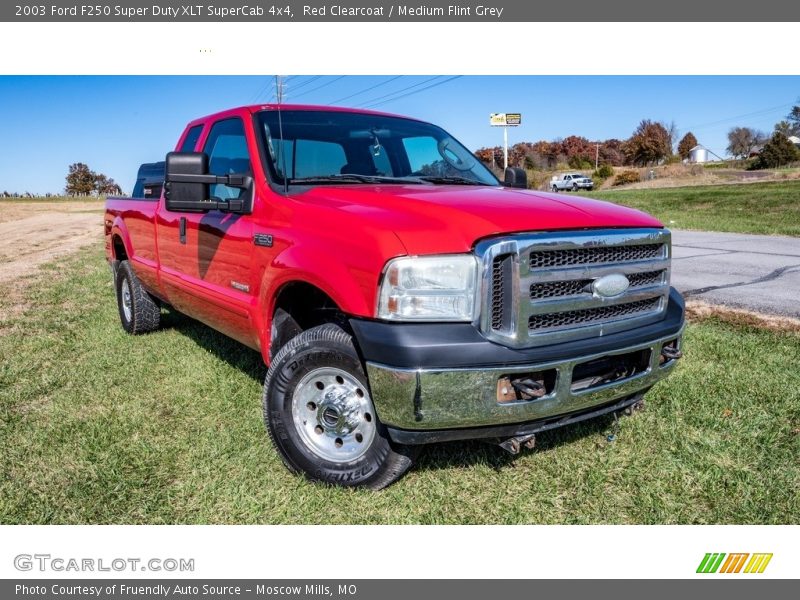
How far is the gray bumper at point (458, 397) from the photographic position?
2531mm

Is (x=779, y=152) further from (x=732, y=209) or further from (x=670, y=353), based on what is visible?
(x=670, y=353)

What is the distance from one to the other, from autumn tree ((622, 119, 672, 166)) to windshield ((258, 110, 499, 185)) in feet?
178

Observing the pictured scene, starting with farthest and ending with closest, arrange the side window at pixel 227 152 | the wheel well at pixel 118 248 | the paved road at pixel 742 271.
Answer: the paved road at pixel 742 271
the wheel well at pixel 118 248
the side window at pixel 227 152

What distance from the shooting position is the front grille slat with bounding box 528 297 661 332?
8.88 ft

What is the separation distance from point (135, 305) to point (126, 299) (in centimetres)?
38

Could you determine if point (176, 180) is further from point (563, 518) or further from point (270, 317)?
point (563, 518)

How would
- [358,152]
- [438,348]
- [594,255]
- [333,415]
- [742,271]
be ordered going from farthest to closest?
1. [742,271]
2. [358,152]
3. [333,415]
4. [594,255]
5. [438,348]

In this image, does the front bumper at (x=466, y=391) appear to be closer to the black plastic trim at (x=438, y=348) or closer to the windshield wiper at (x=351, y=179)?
the black plastic trim at (x=438, y=348)

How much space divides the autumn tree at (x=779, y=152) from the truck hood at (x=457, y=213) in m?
42.5

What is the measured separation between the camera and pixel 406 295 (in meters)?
2.58

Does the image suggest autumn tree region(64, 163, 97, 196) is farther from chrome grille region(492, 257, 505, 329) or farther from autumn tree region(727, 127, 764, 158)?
autumn tree region(727, 127, 764, 158)

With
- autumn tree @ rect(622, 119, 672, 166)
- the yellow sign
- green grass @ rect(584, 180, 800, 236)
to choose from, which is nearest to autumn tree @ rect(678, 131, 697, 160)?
autumn tree @ rect(622, 119, 672, 166)

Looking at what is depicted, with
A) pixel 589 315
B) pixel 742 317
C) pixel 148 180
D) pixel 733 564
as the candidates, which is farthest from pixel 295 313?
pixel 742 317

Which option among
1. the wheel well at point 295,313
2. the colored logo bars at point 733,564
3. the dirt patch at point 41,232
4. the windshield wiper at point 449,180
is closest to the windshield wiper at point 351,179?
the windshield wiper at point 449,180
